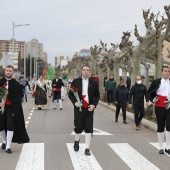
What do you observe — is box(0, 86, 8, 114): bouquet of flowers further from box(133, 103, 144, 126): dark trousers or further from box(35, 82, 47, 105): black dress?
box(35, 82, 47, 105): black dress

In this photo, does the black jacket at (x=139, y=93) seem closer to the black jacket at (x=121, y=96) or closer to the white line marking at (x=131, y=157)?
the black jacket at (x=121, y=96)

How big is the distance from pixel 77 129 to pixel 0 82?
1921mm

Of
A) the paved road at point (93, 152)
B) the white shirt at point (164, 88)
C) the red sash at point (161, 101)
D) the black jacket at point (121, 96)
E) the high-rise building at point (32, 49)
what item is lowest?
the paved road at point (93, 152)

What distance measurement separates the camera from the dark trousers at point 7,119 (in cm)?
808

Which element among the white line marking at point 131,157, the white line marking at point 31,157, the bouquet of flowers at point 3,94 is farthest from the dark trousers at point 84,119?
the bouquet of flowers at point 3,94

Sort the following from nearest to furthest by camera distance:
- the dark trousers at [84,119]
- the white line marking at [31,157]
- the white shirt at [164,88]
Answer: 1. the white line marking at [31,157]
2. the dark trousers at [84,119]
3. the white shirt at [164,88]

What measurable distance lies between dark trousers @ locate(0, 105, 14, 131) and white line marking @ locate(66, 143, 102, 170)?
4.53 feet

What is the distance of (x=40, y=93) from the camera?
1983 cm

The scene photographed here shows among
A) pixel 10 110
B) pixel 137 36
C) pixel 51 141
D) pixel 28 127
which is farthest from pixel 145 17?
pixel 10 110

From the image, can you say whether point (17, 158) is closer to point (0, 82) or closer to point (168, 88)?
point (0, 82)

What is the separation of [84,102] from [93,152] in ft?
3.61

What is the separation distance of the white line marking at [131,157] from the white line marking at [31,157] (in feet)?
5.30

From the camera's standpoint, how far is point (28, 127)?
40.7 feet

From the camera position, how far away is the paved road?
270 inches
